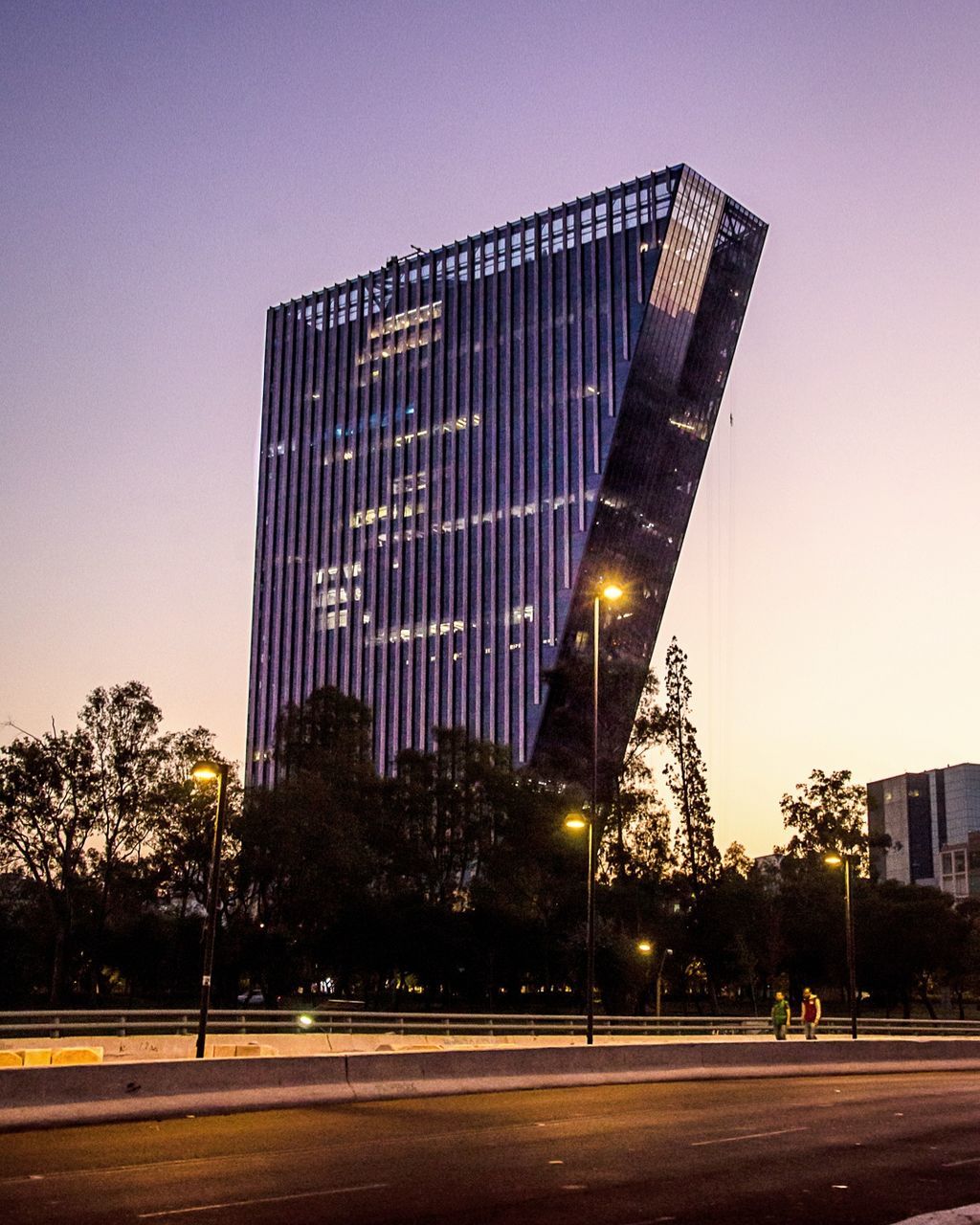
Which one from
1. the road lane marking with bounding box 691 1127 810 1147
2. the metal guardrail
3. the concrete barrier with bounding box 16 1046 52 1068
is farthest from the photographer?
the metal guardrail

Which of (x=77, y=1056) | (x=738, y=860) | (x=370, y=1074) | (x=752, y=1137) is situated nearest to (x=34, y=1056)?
(x=77, y=1056)

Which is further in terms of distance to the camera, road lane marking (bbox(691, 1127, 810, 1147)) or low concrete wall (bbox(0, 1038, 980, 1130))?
low concrete wall (bbox(0, 1038, 980, 1130))

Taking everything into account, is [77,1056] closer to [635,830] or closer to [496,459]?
[635,830]

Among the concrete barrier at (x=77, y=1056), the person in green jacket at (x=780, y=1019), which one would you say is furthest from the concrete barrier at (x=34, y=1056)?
the person in green jacket at (x=780, y=1019)

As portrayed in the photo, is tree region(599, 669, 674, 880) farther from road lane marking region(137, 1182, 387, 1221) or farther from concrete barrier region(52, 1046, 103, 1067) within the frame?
road lane marking region(137, 1182, 387, 1221)

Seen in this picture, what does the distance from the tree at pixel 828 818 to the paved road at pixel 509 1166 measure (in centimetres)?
7335

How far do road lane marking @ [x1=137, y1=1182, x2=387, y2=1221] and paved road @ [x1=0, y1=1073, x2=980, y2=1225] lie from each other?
3cm

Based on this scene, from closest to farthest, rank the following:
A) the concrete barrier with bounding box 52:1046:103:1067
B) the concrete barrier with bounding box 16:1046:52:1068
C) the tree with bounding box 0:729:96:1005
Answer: the concrete barrier with bounding box 52:1046:103:1067 < the concrete barrier with bounding box 16:1046:52:1068 < the tree with bounding box 0:729:96:1005

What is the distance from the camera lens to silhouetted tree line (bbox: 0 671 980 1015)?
63.2 meters

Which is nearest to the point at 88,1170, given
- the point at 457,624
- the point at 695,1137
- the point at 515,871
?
the point at 695,1137

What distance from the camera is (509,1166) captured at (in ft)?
48.8

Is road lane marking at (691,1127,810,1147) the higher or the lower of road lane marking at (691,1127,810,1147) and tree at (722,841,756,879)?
the lower

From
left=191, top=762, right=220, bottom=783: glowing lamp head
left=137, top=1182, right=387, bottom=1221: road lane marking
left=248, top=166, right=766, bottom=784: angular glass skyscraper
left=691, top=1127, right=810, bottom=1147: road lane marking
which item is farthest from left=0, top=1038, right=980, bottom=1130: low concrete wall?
left=248, top=166, right=766, bottom=784: angular glass skyscraper

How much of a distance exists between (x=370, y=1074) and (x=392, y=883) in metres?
53.2
